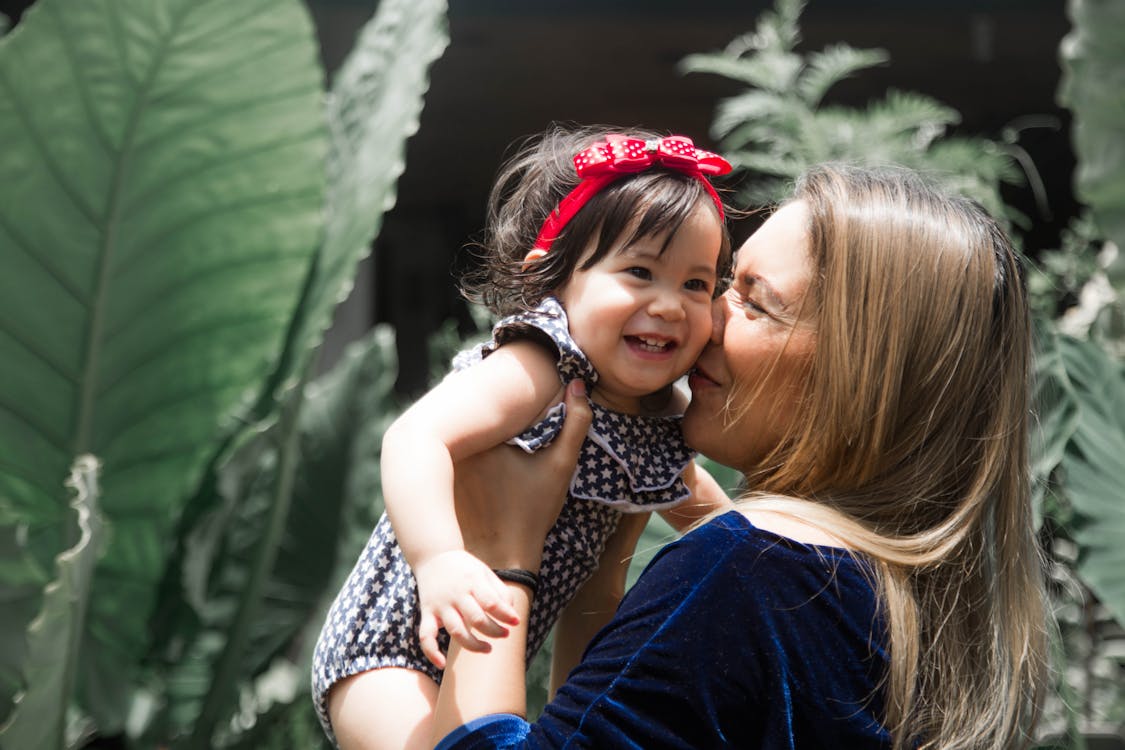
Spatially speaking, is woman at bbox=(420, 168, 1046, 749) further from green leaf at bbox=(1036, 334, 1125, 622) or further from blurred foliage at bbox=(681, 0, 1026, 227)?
blurred foliage at bbox=(681, 0, 1026, 227)

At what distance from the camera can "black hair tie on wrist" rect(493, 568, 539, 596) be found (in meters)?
1.08

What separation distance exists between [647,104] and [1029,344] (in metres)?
3.97

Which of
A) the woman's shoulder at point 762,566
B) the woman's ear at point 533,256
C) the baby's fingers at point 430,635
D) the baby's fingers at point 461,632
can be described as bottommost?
the baby's fingers at point 430,635

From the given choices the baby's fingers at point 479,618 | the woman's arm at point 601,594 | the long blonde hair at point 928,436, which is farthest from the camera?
the woman's arm at point 601,594

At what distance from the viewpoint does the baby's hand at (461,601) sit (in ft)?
2.98

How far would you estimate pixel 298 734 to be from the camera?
2.28m

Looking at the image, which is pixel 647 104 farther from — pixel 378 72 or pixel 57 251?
pixel 57 251

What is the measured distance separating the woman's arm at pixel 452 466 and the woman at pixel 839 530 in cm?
5

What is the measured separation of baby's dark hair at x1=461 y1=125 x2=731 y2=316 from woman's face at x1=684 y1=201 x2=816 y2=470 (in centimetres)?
8

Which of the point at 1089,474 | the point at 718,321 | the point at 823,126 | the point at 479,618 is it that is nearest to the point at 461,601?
the point at 479,618

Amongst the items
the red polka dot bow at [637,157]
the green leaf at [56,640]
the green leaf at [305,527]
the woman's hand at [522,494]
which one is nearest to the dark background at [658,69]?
the green leaf at [305,527]

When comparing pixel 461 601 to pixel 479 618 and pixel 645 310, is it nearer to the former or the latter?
pixel 479 618

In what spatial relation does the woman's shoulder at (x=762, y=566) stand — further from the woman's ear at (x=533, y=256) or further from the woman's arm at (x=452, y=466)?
the woman's ear at (x=533, y=256)

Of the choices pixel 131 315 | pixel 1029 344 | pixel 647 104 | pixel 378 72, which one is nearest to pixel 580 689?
pixel 1029 344
